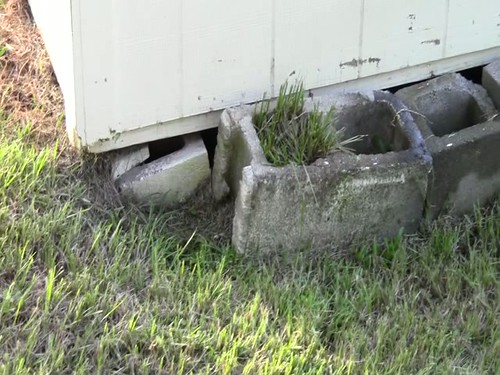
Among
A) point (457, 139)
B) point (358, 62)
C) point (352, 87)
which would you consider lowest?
point (457, 139)

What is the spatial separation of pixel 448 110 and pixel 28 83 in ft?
5.31

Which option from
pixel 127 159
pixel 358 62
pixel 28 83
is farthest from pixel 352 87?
pixel 28 83

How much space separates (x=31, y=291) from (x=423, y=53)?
5.98 feet

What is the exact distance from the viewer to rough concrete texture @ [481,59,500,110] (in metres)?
3.97

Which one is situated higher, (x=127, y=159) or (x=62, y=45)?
(x=62, y=45)

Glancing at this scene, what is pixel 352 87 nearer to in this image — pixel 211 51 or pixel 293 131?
pixel 293 131

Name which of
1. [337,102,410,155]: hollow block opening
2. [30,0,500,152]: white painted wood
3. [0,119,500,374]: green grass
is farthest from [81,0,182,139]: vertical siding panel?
[337,102,410,155]: hollow block opening

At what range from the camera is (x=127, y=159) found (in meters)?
3.66

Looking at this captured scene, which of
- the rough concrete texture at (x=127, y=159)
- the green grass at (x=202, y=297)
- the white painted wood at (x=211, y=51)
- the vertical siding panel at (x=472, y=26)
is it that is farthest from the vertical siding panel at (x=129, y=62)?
the vertical siding panel at (x=472, y=26)

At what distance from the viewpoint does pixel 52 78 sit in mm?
3893

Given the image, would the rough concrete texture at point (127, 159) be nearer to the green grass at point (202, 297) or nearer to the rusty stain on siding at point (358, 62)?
the green grass at point (202, 297)

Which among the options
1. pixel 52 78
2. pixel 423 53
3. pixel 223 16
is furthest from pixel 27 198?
pixel 423 53

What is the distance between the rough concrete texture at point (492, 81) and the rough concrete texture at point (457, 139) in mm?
27

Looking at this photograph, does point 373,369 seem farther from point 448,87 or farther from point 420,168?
point 448,87
